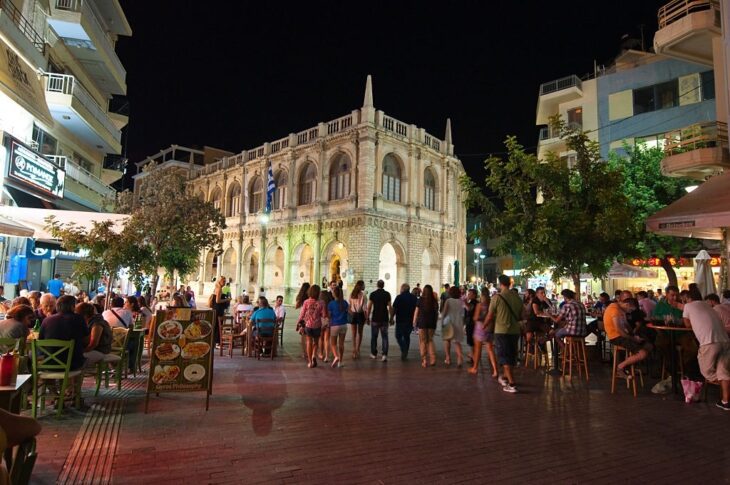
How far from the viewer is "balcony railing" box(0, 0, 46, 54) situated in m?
11.9

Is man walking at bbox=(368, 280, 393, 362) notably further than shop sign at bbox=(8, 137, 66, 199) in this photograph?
No

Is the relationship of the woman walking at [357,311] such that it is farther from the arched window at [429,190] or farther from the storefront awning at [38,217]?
the arched window at [429,190]

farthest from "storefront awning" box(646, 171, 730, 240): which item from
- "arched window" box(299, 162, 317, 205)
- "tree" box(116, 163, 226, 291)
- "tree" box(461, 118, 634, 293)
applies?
"arched window" box(299, 162, 317, 205)

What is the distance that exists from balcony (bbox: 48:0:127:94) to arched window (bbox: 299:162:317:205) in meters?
12.1

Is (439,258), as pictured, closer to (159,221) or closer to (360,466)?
(159,221)

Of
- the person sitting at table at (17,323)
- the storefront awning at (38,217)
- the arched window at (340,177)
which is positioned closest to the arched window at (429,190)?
the arched window at (340,177)

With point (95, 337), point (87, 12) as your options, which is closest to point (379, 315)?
point (95, 337)

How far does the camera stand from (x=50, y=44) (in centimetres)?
1662

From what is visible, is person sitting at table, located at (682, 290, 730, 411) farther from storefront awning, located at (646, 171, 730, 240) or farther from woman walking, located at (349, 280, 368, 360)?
woman walking, located at (349, 280, 368, 360)

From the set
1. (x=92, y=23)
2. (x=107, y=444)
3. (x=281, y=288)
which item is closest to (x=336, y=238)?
(x=281, y=288)

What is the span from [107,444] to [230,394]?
2317 mm

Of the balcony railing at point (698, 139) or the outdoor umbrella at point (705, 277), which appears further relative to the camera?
the balcony railing at point (698, 139)

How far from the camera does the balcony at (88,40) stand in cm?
1627

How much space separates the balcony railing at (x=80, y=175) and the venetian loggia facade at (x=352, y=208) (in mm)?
12013
